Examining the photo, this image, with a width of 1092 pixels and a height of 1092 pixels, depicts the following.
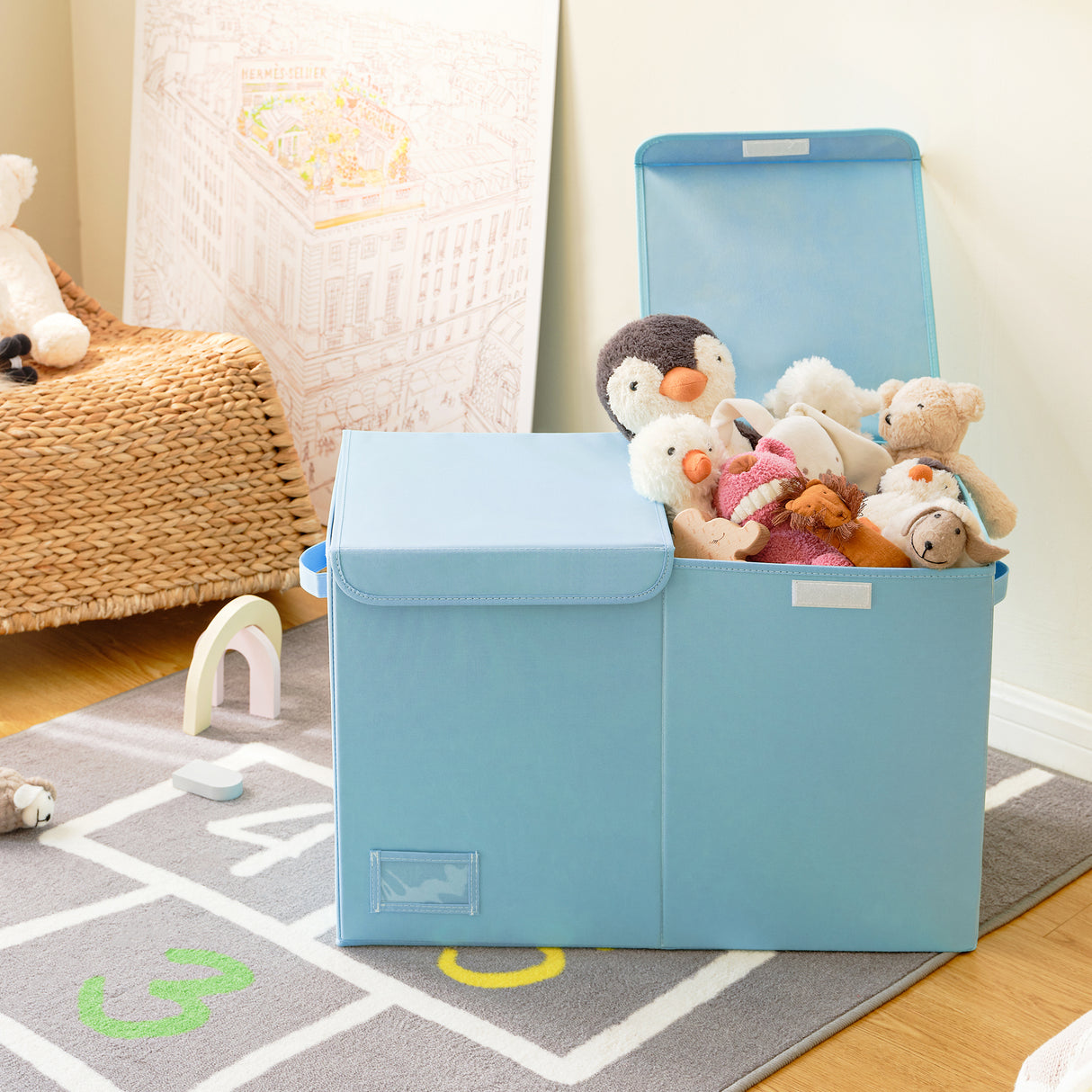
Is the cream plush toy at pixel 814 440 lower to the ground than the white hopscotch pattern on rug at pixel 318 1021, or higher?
higher

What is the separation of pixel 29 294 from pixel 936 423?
4.67 ft

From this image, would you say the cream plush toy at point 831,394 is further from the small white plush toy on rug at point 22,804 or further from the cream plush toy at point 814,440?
the small white plush toy on rug at point 22,804

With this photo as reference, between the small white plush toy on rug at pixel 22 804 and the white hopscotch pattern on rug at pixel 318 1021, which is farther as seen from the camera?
the small white plush toy on rug at pixel 22 804

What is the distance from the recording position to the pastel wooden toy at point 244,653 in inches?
57.5

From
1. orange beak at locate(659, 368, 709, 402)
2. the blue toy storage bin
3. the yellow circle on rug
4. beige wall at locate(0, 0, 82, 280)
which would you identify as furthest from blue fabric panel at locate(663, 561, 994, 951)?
beige wall at locate(0, 0, 82, 280)

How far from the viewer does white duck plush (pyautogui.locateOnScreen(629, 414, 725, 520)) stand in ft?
3.46

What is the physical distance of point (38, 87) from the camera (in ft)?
8.40

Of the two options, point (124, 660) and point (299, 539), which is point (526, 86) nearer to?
point (299, 539)

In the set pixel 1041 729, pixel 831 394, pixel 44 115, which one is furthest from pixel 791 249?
pixel 44 115

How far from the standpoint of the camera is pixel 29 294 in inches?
73.9

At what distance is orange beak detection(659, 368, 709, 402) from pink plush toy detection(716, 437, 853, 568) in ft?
0.34

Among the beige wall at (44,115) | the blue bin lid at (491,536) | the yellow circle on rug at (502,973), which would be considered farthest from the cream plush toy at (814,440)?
the beige wall at (44,115)

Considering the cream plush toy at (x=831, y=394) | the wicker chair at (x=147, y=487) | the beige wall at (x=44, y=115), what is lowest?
the wicker chair at (x=147, y=487)

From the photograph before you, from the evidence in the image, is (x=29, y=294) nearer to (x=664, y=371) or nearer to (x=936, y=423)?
(x=664, y=371)
